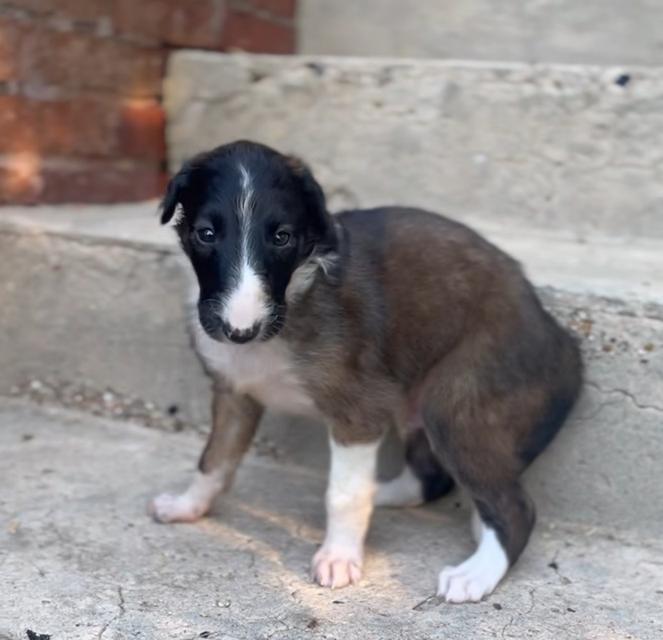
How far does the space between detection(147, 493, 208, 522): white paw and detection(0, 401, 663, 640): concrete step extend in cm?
3

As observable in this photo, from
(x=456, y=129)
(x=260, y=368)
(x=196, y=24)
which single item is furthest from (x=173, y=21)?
(x=260, y=368)

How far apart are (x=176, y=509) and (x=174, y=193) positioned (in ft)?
3.29

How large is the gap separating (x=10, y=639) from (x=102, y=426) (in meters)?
1.44

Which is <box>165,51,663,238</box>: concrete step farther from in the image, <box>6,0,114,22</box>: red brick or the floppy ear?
the floppy ear

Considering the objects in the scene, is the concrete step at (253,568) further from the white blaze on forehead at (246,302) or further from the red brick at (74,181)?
the red brick at (74,181)

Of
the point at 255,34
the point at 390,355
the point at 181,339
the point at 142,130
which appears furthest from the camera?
the point at 255,34

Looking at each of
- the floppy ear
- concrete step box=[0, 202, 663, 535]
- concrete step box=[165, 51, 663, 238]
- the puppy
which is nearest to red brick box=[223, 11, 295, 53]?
concrete step box=[165, 51, 663, 238]

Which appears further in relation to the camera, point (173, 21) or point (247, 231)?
point (173, 21)

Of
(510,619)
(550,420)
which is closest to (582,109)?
(550,420)

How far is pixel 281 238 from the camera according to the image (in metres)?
2.40

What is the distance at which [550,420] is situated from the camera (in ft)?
9.34

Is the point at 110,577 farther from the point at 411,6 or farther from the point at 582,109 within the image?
the point at 411,6

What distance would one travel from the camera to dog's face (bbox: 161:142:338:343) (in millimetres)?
2283

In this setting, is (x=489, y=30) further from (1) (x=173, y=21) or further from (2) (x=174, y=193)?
(2) (x=174, y=193)
